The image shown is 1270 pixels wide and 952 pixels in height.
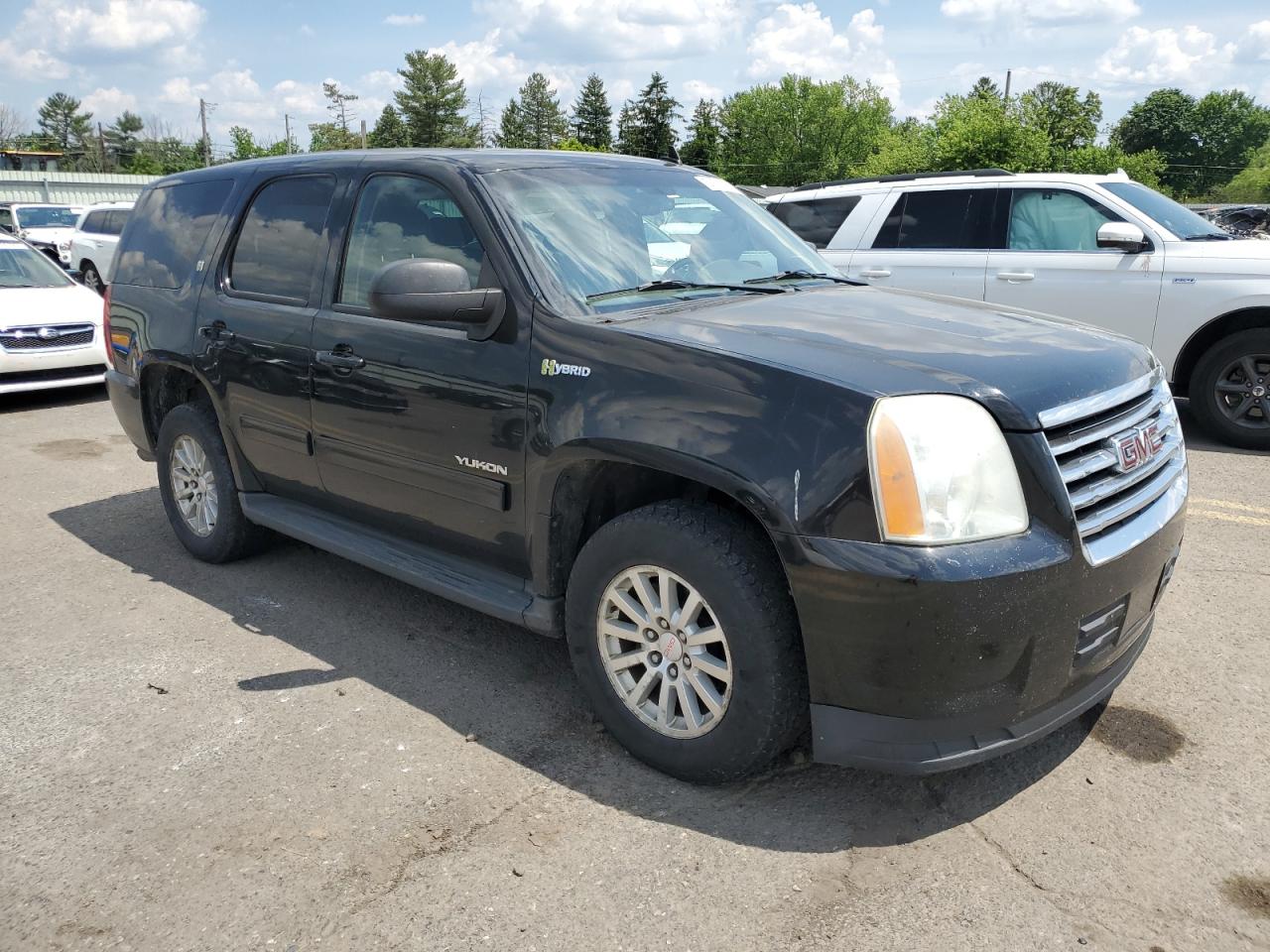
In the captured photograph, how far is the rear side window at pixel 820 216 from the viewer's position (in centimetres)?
880

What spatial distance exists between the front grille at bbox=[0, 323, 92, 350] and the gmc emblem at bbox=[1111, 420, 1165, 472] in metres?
9.69

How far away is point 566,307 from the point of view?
3.34 meters

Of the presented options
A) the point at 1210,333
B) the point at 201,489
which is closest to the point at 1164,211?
the point at 1210,333

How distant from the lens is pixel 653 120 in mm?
92188

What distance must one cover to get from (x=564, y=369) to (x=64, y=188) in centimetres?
4562

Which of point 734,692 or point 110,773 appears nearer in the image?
point 734,692

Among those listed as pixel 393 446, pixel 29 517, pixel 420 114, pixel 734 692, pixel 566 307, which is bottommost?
pixel 29 517

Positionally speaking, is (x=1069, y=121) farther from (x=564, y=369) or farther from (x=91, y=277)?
(x=564, y=369)

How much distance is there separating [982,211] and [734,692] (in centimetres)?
644

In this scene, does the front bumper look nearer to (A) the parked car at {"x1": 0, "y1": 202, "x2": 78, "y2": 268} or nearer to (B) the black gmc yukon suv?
(B) the black gmc yukon suv

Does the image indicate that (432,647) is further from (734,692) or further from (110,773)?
(734,692)

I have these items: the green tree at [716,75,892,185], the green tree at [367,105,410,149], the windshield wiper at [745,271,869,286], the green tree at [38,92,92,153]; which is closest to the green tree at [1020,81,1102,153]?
the windshield wiper at [745,271,869,286]

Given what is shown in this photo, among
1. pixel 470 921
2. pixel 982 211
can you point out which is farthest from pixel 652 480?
pixel 982 211

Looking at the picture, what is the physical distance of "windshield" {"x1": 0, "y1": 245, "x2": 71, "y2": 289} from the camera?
10336 millimetres
